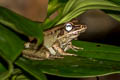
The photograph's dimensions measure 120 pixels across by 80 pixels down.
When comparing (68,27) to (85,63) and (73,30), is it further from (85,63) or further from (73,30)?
(85,63)

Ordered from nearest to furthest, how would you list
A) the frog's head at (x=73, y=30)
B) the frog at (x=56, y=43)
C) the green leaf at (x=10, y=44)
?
the green leaf at (x=10, y=44) → the frog at (x=56, y=43) → the frog's head at (x=73, y=30)

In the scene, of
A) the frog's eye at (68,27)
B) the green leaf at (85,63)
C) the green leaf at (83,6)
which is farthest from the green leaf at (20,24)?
the frog's eye at (68,27)

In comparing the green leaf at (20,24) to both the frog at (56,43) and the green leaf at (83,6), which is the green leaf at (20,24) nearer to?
the green leaf at (83,6)

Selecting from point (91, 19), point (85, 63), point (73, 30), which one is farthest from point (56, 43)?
point (91, 19)

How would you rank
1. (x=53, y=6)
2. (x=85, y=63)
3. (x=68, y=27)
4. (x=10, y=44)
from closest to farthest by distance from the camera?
(x=10, y=44)
(x=85, y=63)
(x=53, y=6)
(x=68, y=27)

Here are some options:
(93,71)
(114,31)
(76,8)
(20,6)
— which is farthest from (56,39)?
(20,6)

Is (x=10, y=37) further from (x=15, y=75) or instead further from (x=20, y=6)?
(x=20, y=6)
